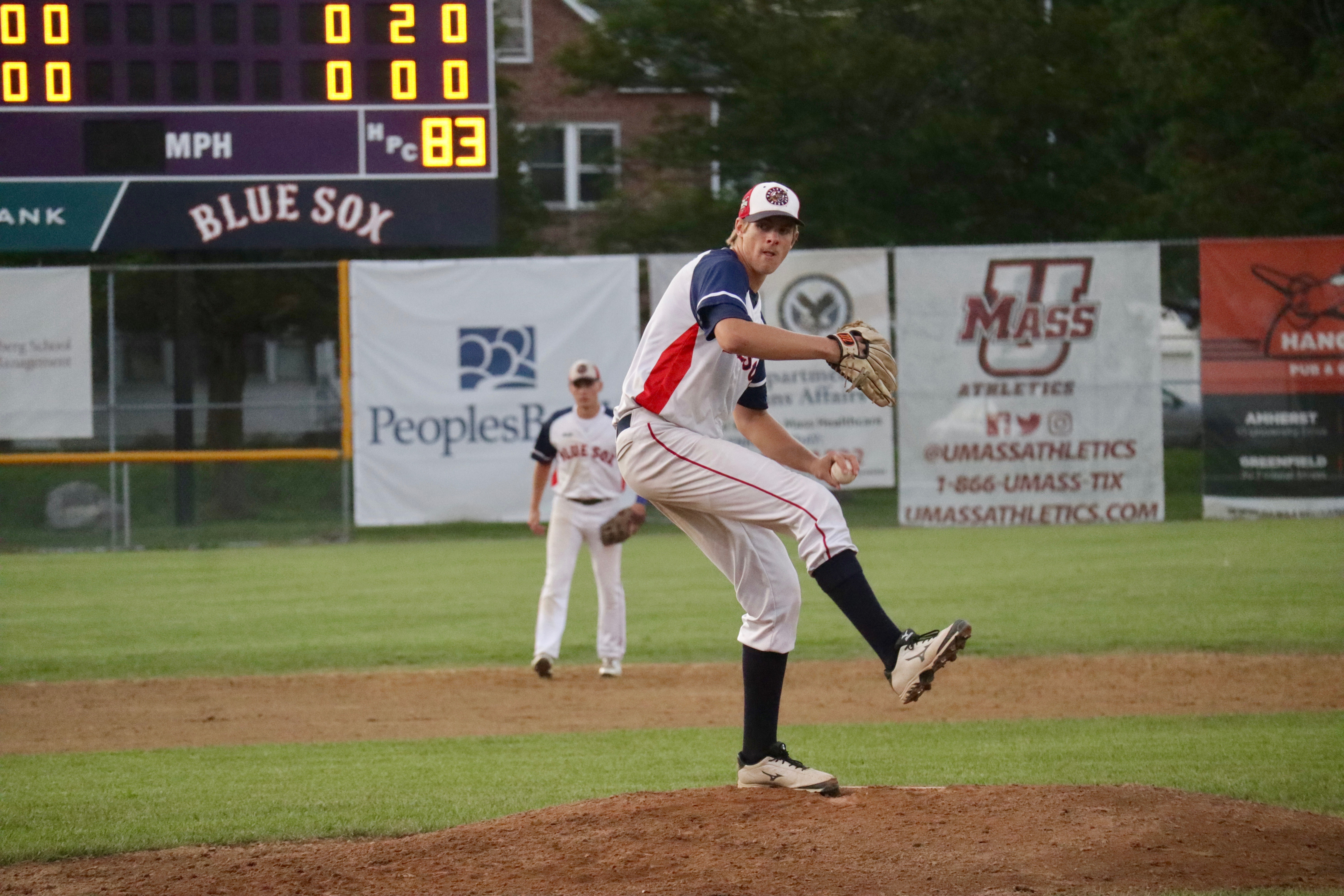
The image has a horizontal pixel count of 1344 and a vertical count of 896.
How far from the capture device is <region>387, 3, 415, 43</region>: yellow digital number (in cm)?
1490

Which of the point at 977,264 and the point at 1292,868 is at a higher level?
the point at 977,264

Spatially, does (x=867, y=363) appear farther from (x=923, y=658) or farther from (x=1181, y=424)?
(x=1181, y=424)

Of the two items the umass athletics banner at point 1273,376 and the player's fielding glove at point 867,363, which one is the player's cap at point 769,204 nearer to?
the player's fielding glove at point 867,363

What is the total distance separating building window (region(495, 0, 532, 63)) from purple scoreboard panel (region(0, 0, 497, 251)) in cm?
1579

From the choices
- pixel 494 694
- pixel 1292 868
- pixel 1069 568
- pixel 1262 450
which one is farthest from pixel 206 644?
pixel 1262 450

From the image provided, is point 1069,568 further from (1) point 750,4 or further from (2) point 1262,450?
(1) point 750,4

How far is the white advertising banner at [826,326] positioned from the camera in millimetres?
17312

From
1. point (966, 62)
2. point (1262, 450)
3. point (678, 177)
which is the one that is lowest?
point (1262, 450)

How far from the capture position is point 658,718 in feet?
27.7

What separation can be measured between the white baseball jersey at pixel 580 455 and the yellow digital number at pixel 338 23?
6.34 metres

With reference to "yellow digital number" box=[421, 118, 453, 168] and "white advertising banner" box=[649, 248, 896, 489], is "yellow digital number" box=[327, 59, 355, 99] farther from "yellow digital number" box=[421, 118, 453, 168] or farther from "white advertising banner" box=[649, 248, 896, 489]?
"white advertising banner" box=[649, 248, 896, 489]

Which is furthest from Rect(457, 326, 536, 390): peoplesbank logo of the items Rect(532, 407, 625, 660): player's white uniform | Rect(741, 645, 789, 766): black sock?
Rect(741, 645, 789, 766): black sock

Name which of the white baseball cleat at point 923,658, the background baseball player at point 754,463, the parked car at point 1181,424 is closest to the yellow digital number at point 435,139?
the parked car at point 1181,424

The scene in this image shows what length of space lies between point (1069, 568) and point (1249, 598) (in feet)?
7.68
